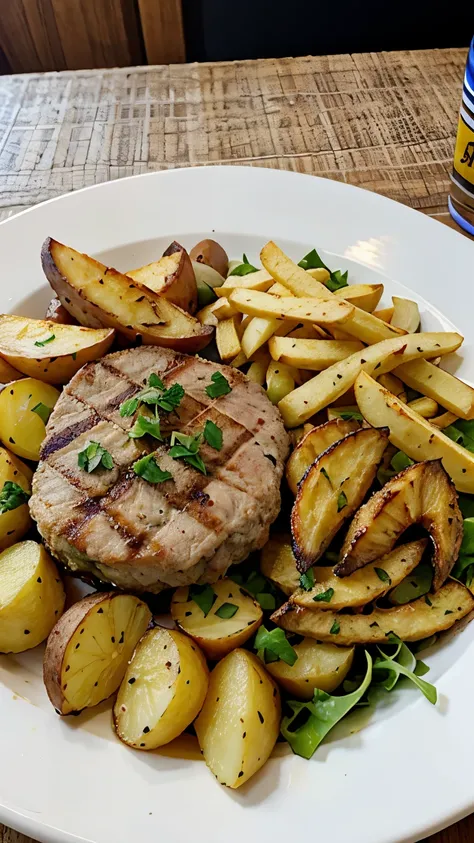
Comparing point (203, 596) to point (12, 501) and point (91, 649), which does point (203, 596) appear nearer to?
point (91, 649)

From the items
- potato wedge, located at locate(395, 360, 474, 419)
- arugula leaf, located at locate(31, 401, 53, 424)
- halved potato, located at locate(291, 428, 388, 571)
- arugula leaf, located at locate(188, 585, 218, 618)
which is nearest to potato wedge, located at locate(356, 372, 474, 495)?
halved potato, located at locate(291, 428, 388, 571)

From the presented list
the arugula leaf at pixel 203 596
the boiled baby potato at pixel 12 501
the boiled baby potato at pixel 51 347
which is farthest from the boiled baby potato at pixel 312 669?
the boiled baby potato at pixel 51 347

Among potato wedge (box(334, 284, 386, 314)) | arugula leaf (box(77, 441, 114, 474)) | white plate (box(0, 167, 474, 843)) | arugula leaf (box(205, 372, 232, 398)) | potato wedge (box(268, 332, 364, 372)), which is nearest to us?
white plate (box(0, 167, 474, 843))

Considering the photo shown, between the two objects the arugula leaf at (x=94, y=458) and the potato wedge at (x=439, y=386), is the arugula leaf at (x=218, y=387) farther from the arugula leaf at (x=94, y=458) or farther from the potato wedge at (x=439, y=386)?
the potato wedge at (x=439, y=386)

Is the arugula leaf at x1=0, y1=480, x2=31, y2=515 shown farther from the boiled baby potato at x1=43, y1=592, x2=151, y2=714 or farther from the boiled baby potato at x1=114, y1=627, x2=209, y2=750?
the boiled baby potato at x1=114, y1=627, x2=209, y2=750

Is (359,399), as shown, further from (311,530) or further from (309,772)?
(309,772)

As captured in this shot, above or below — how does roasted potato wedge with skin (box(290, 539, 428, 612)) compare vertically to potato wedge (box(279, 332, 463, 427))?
below
